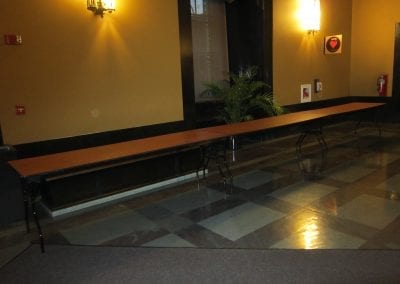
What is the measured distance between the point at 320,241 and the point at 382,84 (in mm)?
6543

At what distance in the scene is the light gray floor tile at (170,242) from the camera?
272cm

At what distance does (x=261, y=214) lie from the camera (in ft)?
10.7

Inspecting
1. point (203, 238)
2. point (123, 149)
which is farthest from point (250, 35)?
point (203, 238)

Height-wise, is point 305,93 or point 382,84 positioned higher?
point 382,84

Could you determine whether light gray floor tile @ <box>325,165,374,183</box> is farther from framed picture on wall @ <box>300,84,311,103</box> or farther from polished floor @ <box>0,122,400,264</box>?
framed picture on wall @ <box>300,84,311,103</box>

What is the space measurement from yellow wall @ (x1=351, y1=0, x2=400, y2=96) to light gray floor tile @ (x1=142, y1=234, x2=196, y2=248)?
23.4ft

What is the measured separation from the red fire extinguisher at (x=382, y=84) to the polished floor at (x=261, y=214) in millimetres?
3496

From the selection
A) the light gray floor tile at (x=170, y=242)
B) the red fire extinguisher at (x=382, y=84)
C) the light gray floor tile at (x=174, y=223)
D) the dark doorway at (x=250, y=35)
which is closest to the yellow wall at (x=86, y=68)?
the light gray floor tile at (x=174, y=223)

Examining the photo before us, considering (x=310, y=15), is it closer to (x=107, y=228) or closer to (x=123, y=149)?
(x=123, y=149)

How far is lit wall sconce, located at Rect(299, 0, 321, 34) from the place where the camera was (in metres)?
6.84

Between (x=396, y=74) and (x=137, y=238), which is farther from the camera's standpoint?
(x=396, y=74)

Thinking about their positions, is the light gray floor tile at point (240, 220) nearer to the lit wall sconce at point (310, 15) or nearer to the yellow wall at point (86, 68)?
the yellow wall at point (86, 68)

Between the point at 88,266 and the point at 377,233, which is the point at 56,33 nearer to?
the point at 88,266

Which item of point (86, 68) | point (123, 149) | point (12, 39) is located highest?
point (12, 39)
